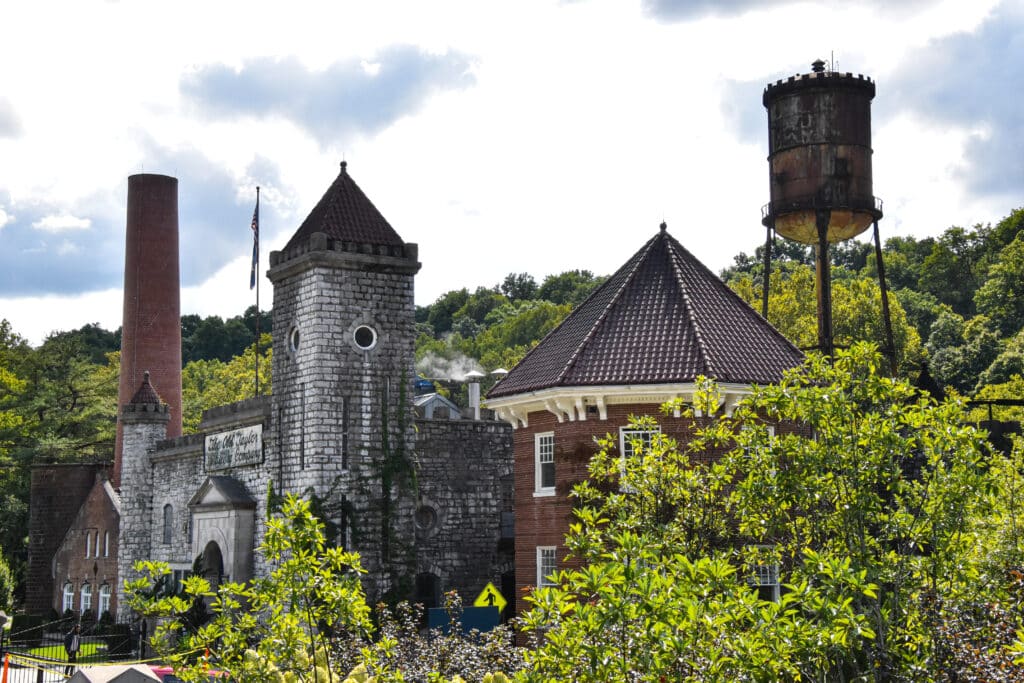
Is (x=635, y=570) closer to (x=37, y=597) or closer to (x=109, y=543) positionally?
(x=109, y=543)

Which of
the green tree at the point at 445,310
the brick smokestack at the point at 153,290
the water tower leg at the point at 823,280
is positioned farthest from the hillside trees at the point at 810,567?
the green tree at the point at 445,310

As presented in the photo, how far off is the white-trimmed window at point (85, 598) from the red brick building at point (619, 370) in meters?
26.7

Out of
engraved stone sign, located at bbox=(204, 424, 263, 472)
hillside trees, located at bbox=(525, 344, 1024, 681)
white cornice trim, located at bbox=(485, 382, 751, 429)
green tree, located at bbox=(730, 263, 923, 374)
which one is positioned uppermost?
green tree, located at bbox=(730, 263, 923, 374)

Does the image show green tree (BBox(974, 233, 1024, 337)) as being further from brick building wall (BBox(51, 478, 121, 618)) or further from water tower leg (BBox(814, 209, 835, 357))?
brick building wall (BBox(51, 478, 121, 618))

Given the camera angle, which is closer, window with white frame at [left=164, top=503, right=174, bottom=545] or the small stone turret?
window with white frame at [left=164, top=503, right=174, bottom=545]

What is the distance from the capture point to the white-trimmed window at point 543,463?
2759 centimetres

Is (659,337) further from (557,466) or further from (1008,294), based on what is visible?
(1008,294)

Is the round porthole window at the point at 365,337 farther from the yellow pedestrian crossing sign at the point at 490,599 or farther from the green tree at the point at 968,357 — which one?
the green tree at the point at 968,357

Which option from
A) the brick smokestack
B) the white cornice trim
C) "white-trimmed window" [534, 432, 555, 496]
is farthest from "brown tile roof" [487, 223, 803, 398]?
the brick smokestack

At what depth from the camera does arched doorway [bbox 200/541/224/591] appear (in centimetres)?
3584

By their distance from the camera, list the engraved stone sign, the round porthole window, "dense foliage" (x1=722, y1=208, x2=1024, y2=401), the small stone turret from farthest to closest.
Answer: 1. "dense foliage" (x1=722, y1=208, x2=1024, y2=401)
2. the small stone turret
3. the engraved stone sign
4. the round porthole window

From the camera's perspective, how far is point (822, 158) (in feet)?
110

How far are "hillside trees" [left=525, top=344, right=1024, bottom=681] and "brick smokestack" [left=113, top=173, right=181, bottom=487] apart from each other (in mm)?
46355

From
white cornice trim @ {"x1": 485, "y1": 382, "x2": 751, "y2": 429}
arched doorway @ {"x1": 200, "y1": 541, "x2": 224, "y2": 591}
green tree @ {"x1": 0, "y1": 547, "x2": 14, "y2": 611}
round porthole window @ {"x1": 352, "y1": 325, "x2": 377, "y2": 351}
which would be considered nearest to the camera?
white cornice trim @ {"x1": 485, "y1": 382, "x2": 751, "y2": 429}
